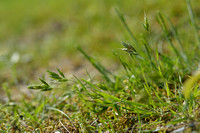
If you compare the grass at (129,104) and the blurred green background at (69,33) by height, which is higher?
the blurred green background at (69,33)

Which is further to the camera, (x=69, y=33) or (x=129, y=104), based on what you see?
(x=69, y=33)

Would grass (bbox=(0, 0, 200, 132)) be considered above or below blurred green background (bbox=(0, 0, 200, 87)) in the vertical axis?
below

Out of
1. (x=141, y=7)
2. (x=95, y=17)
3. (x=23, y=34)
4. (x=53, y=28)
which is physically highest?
(x=23, y=34)

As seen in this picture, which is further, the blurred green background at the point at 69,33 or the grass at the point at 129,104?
the blurred green background at the point at 69,33

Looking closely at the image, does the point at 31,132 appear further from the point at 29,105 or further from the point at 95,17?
the point at 95,17

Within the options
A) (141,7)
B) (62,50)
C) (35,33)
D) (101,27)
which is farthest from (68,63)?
(35,33)

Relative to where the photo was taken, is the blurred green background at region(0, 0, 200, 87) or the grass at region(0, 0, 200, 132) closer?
the grass at region(0, 0, 200, 132)

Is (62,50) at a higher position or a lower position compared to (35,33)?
lower

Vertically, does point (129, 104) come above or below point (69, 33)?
below
